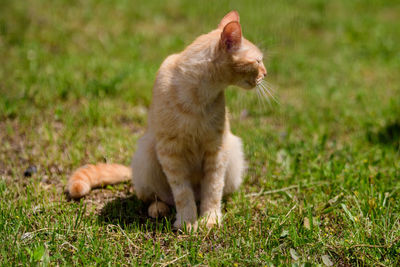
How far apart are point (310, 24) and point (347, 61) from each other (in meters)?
1.42

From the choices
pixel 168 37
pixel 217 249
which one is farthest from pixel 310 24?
pixel 217 249

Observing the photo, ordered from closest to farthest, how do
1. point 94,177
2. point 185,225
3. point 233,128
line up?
point 185,225, point 94,177, point 233,128

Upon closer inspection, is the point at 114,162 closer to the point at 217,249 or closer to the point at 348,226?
the point at 217,249

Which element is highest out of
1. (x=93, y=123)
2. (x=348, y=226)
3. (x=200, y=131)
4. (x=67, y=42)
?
(x=67, y=42)

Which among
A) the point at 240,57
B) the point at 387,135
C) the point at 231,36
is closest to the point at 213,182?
the point at 240,57

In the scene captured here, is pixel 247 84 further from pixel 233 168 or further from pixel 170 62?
pixel 233 168

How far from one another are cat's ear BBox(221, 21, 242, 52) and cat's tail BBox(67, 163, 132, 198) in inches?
54.5

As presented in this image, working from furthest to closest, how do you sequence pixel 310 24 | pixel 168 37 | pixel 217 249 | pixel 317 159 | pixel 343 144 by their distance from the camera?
1. pixel 310 24
2. pixel 168 37
3. pixel 343 144
4. pixel 317 159
5. pixel 217 249

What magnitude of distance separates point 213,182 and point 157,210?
1.53ft

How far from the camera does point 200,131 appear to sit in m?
2.73

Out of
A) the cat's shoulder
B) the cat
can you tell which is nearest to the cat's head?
the cat

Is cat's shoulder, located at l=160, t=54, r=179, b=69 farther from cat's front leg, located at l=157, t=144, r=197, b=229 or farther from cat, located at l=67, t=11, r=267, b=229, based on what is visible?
cat's front leg, located at l=157, t=144, r=197, b=229

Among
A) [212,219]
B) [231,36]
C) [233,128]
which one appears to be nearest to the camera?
[231,36]

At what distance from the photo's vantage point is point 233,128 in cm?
411
